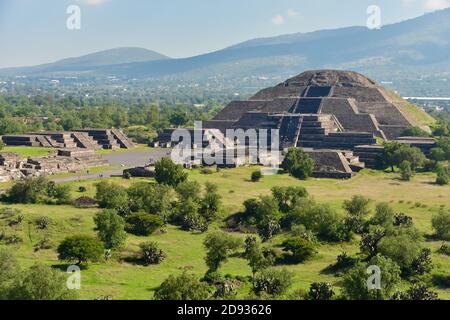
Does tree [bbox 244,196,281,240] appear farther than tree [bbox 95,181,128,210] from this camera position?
No

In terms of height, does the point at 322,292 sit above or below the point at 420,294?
above

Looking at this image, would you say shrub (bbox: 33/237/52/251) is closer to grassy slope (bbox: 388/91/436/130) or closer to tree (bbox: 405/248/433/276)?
tree (bbox: 405/248/433/276)

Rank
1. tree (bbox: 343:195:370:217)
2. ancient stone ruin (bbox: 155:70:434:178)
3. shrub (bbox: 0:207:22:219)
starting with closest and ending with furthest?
shrub (bbox: 0:207:22:219) < tree (bbox: 343:195:370:217) < ancient stone ruin (bbox: 155:70:434:178)

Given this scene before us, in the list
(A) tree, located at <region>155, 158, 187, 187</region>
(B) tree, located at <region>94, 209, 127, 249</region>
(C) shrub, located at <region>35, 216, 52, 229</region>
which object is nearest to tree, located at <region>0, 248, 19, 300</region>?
(B) tree, located at <region>94, 209, 127, 249</region>

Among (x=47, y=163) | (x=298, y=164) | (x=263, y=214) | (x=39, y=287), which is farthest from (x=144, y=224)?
(x=298, y=164)

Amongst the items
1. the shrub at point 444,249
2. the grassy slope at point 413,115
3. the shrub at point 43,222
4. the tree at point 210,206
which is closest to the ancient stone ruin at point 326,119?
the grassy slope at point 413,115

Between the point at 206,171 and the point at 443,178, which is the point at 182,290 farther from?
the point at 443,178

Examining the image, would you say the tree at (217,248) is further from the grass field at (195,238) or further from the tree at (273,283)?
the tree at (273,283)
